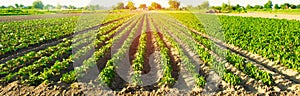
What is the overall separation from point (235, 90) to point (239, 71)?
2.06 metres

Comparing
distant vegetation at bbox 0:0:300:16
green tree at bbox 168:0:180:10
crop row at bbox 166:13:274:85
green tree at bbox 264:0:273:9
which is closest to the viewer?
crop row at bbox 166:13:274:85

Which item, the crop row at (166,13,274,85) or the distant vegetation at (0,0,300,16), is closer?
the crop row at (166,13,274,85)

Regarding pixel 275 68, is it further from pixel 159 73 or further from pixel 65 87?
pixel 65 87

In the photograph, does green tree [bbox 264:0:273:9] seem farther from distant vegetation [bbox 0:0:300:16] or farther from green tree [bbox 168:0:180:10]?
green tree [bbox 168:0:180:10]

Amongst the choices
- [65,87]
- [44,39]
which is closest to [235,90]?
[65,87]

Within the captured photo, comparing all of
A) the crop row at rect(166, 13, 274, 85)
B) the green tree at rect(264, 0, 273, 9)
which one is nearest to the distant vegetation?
the green tree at rect(264, 0, 273, 9)

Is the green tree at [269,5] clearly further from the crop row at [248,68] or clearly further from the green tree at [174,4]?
the crop row at [248,68]

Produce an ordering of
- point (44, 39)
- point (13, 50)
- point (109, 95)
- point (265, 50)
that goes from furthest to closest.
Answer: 1. point (44, 39)
2. point (13, 50)
3. point (265, 50)
4. point (109, 95)

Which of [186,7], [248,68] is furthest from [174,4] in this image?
[248,68]

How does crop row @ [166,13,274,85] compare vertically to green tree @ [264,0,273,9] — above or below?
below

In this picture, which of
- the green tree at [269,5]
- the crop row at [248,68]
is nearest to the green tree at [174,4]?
the green tree at [269,5]

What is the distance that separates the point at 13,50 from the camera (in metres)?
14.8

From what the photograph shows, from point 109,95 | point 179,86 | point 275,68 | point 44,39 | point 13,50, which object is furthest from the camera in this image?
point 44,39

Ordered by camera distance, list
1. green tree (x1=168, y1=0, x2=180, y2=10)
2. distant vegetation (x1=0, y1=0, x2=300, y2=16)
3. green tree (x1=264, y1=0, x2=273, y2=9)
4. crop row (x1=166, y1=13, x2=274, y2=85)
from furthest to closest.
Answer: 1. green tree (x1=168, y1=0, x2=180, y2=10)
2. green tree (x1=264, y1=0, x2=273, y2=9)
3. distant vegetation (x1=0, y1=0, x2=300, y2=16)
4. crop row (x1=166, y1=13, x2=274, y2=85)
